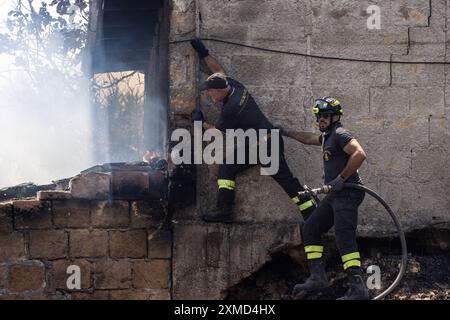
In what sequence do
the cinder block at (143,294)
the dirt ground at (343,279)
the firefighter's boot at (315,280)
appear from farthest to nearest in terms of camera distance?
the cinder block at (143,294)
the dirt ground at (343,279)
the firefighter's boot at (315,280)

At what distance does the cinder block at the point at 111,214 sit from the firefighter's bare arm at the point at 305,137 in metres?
1.87

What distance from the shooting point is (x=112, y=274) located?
7.30 metres

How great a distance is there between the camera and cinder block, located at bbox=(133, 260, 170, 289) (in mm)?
7324

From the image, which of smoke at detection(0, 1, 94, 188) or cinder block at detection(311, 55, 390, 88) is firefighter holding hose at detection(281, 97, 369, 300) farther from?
smoke at detection(0, 1, 94, 188)

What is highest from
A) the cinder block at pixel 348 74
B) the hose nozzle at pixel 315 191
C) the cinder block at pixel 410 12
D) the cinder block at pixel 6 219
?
the cinder block at pixel 410 12

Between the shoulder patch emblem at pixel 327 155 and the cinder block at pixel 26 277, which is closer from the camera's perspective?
the shoulder patch emblem at pixel 327 155

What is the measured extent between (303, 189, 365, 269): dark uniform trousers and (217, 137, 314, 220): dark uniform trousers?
1.47 feet

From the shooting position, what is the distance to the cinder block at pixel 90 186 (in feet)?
23.7

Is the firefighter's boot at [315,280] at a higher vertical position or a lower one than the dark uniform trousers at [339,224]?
lower

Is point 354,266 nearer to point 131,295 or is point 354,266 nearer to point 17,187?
point 131,295

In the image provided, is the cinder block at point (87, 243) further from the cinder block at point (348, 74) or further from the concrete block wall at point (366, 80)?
the cinder block at point (348, 74)

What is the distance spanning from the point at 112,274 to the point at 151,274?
1.34ft

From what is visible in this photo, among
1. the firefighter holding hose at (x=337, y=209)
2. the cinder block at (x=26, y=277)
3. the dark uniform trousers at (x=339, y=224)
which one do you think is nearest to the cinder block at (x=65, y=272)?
the cinder block at (x=26, y=277)
